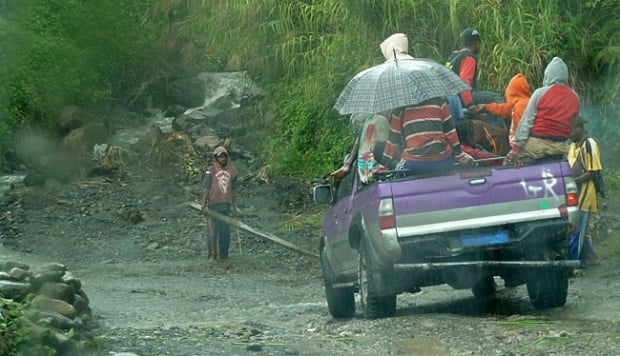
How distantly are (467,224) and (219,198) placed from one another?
27.6ft

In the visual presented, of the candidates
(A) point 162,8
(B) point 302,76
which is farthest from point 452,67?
(A) point 162,8

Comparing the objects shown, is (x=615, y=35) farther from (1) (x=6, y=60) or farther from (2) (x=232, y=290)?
(1) (x=6, y=60)

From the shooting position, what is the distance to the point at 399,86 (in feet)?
31.6

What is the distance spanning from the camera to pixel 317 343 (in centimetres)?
886

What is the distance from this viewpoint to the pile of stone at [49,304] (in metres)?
7.87

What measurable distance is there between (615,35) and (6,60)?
358 inches

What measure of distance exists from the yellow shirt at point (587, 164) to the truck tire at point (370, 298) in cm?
335

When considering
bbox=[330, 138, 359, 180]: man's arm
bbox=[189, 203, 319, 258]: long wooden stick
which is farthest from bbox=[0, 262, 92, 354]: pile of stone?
bbox=[189, 203, 319, 258]: long wooden stick

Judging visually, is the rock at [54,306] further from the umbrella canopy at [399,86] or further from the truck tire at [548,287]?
the truck tire at [548,287]

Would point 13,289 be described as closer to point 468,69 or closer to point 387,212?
point 387,212

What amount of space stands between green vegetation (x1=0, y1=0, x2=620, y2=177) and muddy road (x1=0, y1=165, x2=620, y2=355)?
1.63 m

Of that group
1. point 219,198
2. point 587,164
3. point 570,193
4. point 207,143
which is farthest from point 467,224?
point 207,143

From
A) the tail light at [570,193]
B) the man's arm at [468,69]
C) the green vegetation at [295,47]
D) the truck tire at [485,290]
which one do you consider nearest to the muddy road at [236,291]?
the truck tire at [485,290]

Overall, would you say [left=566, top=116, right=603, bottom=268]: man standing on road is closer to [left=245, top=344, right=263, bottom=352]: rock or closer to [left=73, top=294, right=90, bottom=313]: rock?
[left=245, top=344, right=263, bottom=352]: rock
